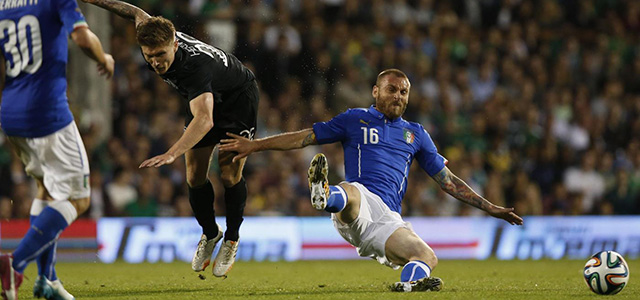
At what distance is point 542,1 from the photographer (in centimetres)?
1827

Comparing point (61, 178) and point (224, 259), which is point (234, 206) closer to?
point (224, 259)

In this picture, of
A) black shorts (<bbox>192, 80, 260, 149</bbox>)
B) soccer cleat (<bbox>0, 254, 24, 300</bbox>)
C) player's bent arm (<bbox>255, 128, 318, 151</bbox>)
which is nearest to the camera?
soccer cleat (<bbox>0, 254, 24, 300</bbox>)

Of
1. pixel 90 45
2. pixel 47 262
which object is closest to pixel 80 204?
pixel 47 262

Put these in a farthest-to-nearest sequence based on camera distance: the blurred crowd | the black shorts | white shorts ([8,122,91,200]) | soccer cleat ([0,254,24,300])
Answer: the blurred crowd, the black shorts, white shorts ([8,122,91,200]), soccer cleat ([0,254,24,300])

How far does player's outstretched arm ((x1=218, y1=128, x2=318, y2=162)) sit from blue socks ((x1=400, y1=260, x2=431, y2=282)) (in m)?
1.30

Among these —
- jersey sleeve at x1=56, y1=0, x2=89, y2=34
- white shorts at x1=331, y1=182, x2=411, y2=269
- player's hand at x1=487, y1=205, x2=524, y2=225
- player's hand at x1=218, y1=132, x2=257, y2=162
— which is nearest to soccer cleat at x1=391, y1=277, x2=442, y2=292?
white shorts at x1=331, y1=182, x2=411, y2=269

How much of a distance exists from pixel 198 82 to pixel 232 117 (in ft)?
3.21

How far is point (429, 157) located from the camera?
7656 mm

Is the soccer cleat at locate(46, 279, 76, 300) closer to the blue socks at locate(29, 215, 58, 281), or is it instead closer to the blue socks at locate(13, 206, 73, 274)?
the blue socks at locate(29, 215, 58, 281)

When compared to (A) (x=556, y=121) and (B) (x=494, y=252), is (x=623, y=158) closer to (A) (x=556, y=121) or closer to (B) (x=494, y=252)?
(A) (x=556, y=121)

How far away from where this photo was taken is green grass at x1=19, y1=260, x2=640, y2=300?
675cm

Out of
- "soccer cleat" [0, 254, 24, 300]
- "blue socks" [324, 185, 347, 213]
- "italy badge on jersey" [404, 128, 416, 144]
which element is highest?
"italy badge on jersey" [404, 128, 416, 144]

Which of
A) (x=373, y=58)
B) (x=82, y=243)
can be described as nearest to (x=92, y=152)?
(x=82, y=243)

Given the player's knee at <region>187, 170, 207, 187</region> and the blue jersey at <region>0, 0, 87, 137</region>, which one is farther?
the player's knee at <region>187, 170, 207, 187</region>
